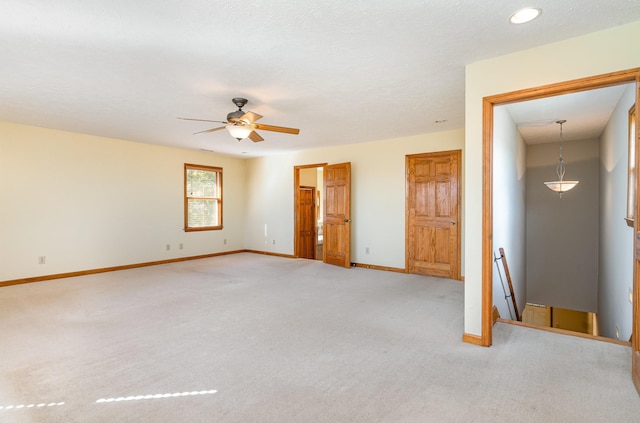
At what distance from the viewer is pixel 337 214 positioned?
667 centimetres

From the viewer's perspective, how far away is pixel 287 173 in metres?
7.71

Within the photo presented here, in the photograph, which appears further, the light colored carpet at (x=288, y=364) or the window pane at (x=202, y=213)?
the window pane at (x=202, y=213)

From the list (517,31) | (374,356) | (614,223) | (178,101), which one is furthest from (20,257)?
(614,223)

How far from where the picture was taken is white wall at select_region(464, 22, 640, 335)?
2.35m

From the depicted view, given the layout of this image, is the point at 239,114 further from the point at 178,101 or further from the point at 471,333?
the point at 471,333

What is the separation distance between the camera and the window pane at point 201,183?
7.48 meters

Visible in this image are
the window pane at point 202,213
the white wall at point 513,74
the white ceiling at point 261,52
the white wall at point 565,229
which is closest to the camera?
the white ceiling at point 261,52

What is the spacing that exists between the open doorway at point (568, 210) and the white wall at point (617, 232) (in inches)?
0.5

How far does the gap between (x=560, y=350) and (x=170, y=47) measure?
3915 mm

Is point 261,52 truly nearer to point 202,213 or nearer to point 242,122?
point 242,122

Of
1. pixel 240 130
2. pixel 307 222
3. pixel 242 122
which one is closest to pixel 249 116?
pixel 242 122

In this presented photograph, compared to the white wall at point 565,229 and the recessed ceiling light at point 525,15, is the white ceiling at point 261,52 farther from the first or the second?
the white wall at point 565,229

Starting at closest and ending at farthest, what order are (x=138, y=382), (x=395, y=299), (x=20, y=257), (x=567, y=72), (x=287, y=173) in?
(x=138, y=382) < (x=567, y=72) < (x=395, y=299) < (x=20, y=257) < (x=287, y=173)

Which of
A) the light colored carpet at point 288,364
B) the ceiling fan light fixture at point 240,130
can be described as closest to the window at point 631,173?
the light colored carpet at point 288,364
